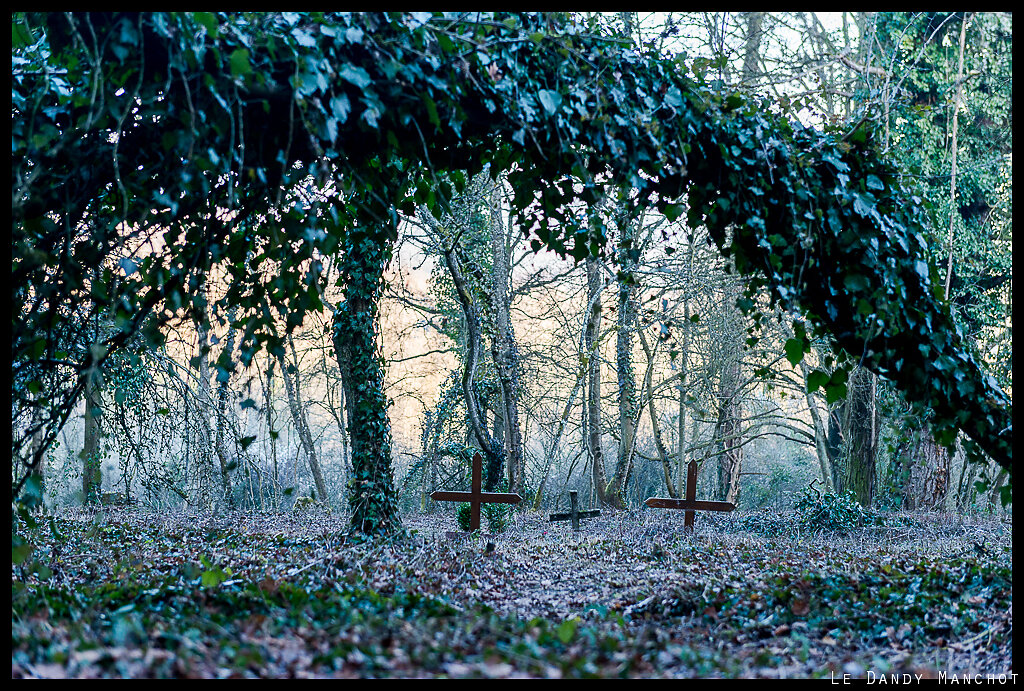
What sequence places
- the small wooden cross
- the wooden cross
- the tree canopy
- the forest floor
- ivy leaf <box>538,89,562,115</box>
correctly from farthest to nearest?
the small wooden cross
the wooden cross
ivy leaf <box>538,89,562,115</box>
the tree canopy
the forest floor

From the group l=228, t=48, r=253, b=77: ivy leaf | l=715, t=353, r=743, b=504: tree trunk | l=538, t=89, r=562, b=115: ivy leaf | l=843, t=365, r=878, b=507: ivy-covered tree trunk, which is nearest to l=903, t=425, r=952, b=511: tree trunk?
l=843, t=365, r=878, b=507: ivy-covered tree trunk

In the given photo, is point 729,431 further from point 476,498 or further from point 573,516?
point 476,498

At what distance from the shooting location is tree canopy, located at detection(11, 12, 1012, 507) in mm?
2932

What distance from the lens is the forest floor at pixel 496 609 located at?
102 inches

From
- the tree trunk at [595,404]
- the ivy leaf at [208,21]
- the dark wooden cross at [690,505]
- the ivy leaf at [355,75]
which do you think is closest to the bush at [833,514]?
the dark wooden cross at [690,505]

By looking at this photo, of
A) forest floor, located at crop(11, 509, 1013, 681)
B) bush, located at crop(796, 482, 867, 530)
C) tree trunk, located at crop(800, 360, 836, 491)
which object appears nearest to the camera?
forest floor, located at crop(11, 509, 1013, 681)

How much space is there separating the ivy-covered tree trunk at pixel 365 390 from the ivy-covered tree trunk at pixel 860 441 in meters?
8.62

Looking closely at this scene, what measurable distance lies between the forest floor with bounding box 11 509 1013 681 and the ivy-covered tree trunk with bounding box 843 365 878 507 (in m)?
4.76

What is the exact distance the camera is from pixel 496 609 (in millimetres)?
4375

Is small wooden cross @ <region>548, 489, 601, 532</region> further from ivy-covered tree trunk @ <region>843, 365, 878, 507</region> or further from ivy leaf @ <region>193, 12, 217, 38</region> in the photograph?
ivy leaf @ <region>193, 12, 217, 38</region>

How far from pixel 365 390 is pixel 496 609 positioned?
4.07 metres

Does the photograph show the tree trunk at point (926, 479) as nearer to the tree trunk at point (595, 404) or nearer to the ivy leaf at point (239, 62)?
the tree trunk at point (595, 404)

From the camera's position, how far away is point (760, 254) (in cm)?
411
